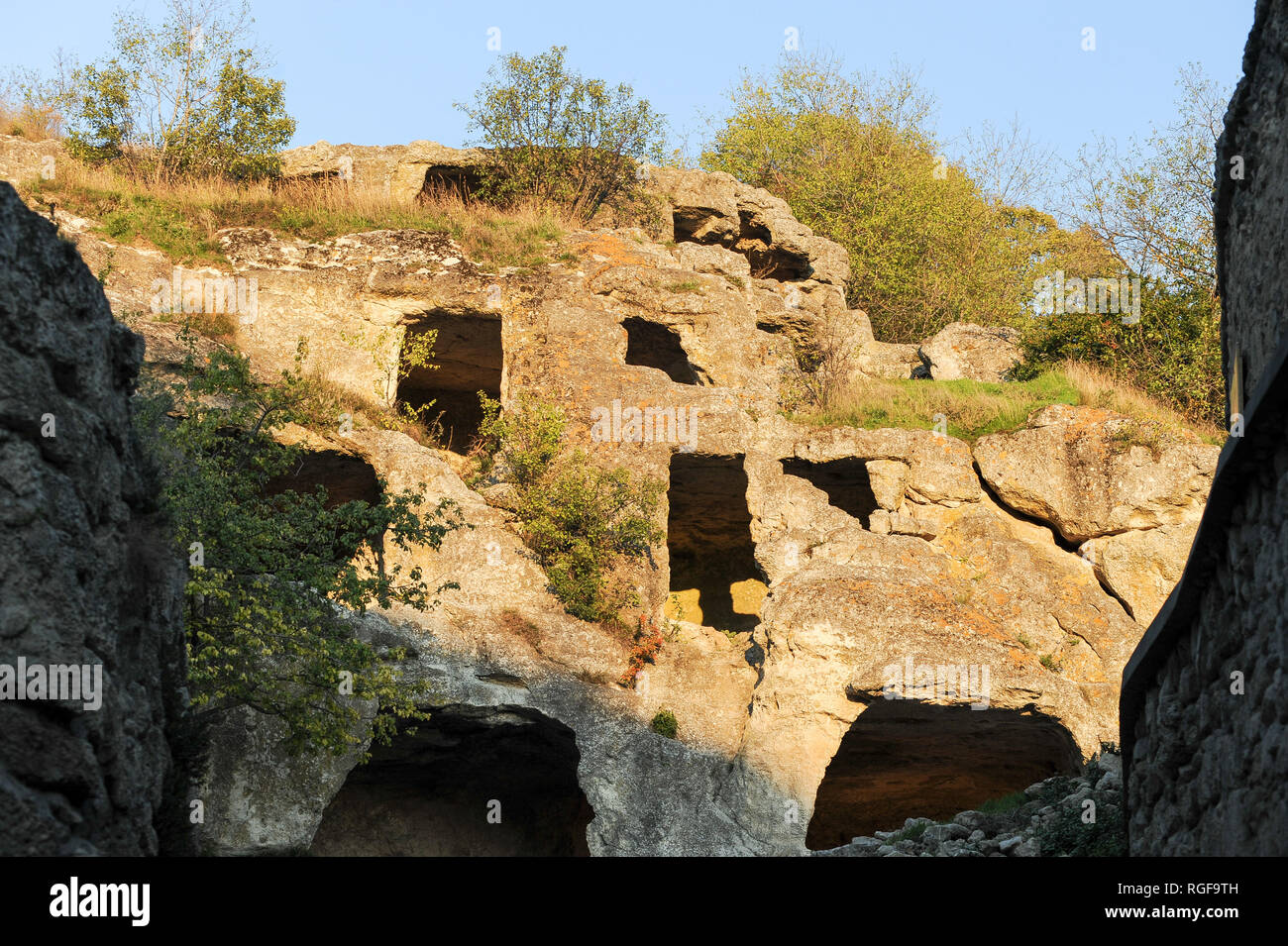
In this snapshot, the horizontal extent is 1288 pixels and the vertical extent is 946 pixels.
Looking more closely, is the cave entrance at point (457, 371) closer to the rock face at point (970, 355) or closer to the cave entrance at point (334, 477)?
the cave entrance at point (334, 477)

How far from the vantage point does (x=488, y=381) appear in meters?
23.9

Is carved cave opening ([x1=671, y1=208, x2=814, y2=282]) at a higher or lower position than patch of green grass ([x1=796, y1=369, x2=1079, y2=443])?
higher

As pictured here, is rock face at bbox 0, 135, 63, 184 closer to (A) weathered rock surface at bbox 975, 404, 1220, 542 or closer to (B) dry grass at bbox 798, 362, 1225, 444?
(B) dry grass at bbox 798, 362, 1225, 444

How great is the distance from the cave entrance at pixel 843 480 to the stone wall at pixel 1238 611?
10.7 metres

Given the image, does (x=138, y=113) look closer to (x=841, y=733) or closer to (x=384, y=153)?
(x=384, y=153)

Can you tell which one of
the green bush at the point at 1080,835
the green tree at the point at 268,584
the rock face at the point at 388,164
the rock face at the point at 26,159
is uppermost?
the rock face at the point at 388,164

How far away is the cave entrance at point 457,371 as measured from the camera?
21188 millimetres

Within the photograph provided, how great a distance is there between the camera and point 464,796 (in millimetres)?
18578

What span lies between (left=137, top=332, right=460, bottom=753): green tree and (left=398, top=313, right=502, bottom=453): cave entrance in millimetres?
5448

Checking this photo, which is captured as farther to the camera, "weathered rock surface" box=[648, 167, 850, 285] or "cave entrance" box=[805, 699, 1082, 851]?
"weathered rock surface" box=[648, 167, 850, 285]

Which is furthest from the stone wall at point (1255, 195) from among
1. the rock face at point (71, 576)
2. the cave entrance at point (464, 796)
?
the cave entrance at point (464, 796)

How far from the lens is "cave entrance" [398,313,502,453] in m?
21.2

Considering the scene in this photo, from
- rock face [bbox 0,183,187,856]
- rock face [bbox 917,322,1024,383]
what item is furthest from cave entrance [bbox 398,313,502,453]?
rock face [bbox 0,183,187,856]

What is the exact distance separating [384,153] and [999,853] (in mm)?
16372
